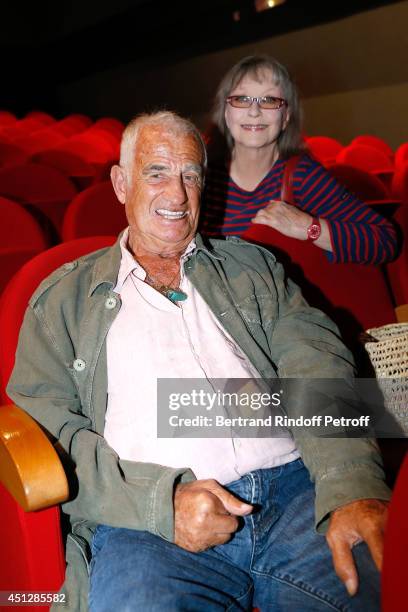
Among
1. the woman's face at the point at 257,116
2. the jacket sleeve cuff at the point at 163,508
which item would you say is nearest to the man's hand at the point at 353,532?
the jacket sleeve cuff at the point at 163,508

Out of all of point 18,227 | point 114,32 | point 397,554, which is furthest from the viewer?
point 114,32

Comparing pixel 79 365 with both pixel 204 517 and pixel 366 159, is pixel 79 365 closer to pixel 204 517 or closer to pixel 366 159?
pixel 204 517

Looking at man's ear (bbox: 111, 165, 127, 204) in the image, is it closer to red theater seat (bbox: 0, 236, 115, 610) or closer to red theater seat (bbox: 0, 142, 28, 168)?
red theater seat (bbox: 0, 236, 115, 610)

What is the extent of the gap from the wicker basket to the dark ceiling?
16.9 ft

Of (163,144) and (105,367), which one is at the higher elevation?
(163,144)

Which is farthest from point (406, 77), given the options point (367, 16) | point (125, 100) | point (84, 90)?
point (84, 90)

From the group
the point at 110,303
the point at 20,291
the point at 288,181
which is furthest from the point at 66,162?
the point at 110,303

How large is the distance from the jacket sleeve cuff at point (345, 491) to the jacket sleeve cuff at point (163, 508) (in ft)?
0.75

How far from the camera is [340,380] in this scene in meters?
1.18

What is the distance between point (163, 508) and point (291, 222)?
868 millimetres

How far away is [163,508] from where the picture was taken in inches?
39.2

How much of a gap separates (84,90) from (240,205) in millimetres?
9385

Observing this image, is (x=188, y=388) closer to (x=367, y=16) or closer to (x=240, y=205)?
(x=240, y=205)

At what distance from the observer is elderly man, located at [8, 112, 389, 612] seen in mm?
981
